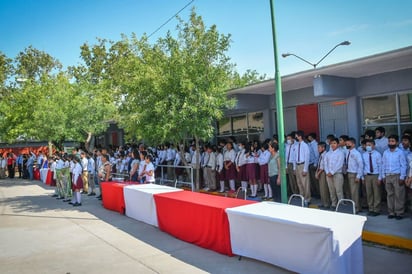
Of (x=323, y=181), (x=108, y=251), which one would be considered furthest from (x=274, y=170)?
(x=108, y=251)

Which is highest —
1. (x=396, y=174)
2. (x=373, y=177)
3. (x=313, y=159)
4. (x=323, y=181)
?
(x=313, y=159)

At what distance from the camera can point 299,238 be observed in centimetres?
517

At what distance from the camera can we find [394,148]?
26.5 ft

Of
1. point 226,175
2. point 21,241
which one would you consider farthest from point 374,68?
point 21,241

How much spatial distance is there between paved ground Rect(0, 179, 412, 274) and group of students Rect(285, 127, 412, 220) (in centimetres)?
192

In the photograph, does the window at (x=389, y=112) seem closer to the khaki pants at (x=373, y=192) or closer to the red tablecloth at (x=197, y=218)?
the khaki pants at (x=373, y=192)

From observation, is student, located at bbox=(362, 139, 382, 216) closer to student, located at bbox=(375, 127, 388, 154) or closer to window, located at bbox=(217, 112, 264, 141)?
student, located at bbox=(375, 127, 388, 154)

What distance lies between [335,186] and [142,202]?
5.01m

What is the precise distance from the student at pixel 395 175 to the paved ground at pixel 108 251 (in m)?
1.72

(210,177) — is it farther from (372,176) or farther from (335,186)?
(372,176)

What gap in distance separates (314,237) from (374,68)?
256 inches

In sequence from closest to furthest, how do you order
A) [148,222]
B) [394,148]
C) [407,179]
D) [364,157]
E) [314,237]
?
[314,237], [407,179], [394,148], [364,157], [148,222]

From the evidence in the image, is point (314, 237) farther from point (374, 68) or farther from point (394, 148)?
point (374, 68)

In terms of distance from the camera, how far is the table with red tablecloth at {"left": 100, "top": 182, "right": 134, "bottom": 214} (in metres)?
10.8
